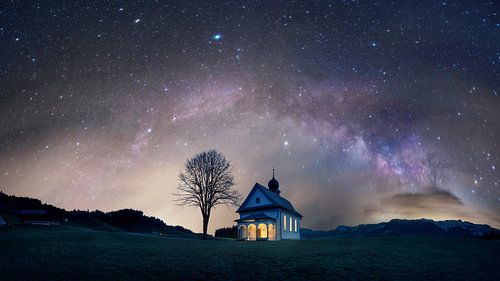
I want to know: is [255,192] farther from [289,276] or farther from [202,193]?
[289,276]

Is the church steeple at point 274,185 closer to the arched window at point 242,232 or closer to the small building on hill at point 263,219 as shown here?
the small building on hill at point 263,219

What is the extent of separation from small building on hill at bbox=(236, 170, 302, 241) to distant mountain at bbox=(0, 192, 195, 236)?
18.2 m

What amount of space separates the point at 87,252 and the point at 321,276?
1573 centimetres

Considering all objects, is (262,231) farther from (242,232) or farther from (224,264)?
(224,264)

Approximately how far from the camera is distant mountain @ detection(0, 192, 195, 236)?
56.6 meters

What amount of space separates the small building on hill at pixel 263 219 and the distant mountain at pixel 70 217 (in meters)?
18.2

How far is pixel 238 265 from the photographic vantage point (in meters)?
17.0

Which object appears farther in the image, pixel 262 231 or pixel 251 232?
pixel 251 232

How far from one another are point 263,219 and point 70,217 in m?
72.3

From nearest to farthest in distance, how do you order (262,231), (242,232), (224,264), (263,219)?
1. (224,264)
2. (263,219)
3. (262,231)
4. (242,232)

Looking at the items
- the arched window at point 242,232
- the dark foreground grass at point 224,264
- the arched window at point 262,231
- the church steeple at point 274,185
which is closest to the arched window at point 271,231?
the arched window at point 262,231

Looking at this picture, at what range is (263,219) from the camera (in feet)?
138

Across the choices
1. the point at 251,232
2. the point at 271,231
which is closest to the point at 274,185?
the point at 251,232

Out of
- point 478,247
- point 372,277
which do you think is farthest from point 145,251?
point 478,247
